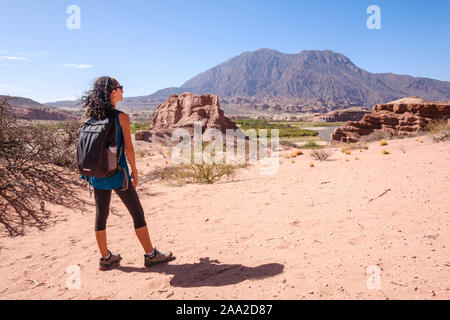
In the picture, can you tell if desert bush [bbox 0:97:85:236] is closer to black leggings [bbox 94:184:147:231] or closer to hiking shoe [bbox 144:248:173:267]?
black leggings [bbox 94:184:147:231]

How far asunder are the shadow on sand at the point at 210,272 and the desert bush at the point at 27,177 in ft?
9.55

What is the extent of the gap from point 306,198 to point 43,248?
3950mm

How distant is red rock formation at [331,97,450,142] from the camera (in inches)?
887

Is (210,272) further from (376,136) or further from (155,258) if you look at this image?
(376,136)

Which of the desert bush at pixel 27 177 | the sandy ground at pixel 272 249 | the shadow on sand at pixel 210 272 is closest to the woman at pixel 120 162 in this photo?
the shadow on sand at pixel 210 272

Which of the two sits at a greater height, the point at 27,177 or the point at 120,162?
the point at 120,162

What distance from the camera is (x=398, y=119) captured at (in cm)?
2392

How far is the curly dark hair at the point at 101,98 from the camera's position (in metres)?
2.39

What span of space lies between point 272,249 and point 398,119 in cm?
2597

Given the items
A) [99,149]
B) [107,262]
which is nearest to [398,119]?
[107,262]

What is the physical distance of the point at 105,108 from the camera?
2.40 meters

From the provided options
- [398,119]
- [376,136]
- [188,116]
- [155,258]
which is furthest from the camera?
[188,116]

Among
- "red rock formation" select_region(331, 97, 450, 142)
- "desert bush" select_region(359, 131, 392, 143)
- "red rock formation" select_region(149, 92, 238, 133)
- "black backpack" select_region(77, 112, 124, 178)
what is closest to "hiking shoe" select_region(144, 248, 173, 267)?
"black backpack" select_region(77, 112, 124, 178)
